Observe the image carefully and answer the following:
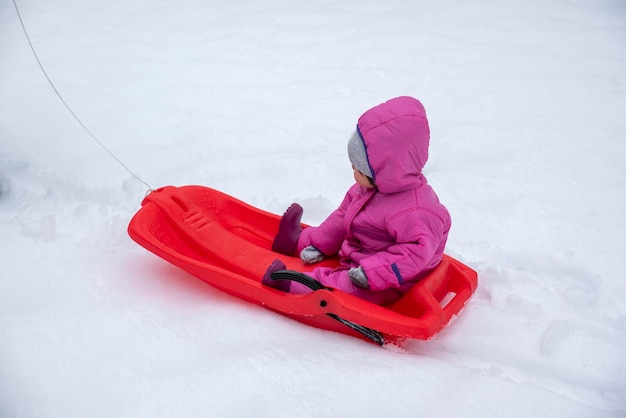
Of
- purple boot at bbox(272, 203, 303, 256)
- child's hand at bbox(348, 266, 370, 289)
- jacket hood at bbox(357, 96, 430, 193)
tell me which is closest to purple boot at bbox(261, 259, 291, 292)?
child's hand at bbox(348, 266, 370, 289)

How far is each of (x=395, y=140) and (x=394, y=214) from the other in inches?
10.8

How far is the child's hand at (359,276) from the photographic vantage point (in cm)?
221

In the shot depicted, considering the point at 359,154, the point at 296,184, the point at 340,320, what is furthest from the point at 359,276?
the point at 296,184

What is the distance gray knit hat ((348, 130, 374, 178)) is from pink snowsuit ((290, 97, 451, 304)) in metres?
0.02

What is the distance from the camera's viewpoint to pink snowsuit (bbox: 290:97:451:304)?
210 cm

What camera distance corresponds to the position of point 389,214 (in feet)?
7.27

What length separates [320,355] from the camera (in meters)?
2.07

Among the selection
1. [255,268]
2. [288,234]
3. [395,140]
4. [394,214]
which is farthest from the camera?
[288,234]

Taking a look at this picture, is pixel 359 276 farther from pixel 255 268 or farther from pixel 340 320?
pixel 255 268

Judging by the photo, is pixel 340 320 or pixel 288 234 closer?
pixel 340 320

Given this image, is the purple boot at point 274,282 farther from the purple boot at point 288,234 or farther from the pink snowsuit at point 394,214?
the purple boot at point 288,234

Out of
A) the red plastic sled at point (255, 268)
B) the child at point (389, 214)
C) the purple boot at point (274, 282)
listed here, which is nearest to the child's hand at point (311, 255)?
the red plastic sled at point (255, 268)

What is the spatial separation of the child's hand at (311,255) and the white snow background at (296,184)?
367 millimetres

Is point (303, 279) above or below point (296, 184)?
above
